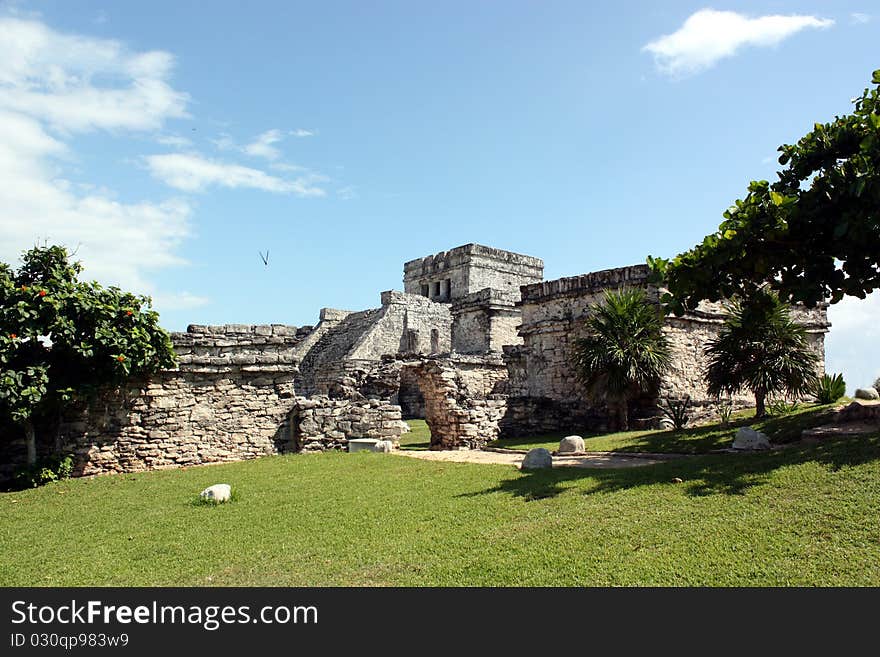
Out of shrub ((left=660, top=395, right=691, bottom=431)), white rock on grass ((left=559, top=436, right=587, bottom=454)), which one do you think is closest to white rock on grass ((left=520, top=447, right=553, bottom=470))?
white rock on grass ((left=559, top=436, right=587, bottom=454))

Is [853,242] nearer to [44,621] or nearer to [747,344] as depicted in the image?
[747,344]

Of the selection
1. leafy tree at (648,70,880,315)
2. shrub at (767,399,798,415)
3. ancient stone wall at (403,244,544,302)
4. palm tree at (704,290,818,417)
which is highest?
ancient stone wall at (403,244,544,302)

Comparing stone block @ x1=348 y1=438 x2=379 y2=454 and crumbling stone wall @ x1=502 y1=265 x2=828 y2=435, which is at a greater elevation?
crumbling stone wall @ x1=502 y1=265 x2=828 y2=435

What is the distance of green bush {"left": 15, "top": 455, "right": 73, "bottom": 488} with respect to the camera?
9.78m

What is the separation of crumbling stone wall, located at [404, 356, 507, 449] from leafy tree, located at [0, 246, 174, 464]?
6.19 metres

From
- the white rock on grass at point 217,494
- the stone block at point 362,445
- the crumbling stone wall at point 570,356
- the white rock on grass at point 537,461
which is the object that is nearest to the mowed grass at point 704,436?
the crumbling stone wall at point 570,356

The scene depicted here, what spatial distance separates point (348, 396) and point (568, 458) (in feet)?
16.9

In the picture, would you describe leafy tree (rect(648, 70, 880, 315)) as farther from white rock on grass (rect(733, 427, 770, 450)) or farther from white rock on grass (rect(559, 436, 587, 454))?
white rock on grass (rect(559, 436, 587, 454))

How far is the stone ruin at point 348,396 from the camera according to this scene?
11.3 m

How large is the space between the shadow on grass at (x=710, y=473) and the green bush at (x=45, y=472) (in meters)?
6.71

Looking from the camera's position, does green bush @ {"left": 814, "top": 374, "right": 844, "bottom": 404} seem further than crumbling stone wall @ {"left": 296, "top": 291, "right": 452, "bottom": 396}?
No

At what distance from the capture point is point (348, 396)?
13.7m

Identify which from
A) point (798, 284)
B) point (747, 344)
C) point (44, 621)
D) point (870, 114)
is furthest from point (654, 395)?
point (44, 621)

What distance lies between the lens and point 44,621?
4316 mm
